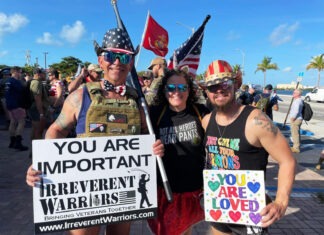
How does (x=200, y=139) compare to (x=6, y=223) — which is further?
(x=6, y=223)

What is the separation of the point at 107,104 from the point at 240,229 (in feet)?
4.40

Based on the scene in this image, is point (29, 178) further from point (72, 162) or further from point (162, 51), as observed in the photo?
point (162, 51)

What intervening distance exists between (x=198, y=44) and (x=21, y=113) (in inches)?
218

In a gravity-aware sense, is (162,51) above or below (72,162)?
above

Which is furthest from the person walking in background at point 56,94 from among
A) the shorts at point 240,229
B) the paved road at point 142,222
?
the shorts at point 240,229

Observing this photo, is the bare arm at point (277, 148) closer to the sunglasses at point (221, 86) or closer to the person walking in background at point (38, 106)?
the sunglasses at point (221, 86)

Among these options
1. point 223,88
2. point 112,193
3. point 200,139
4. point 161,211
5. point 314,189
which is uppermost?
point 223,88

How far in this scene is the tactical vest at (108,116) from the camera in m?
2.22

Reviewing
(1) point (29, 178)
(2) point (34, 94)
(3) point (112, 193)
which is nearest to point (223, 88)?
(3) point (112, 193)

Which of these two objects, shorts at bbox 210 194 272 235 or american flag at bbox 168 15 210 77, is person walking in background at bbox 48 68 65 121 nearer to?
american flag at bbox 168 15 210 77

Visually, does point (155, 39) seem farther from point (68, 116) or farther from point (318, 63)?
point (318, 63)

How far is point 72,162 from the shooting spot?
212 centimetres

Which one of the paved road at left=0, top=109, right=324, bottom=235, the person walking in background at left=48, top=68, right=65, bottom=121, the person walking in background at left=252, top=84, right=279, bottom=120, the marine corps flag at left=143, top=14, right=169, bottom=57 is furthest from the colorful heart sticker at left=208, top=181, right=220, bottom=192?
the person walking in background at left=252, top=84, right=279, bottom=120

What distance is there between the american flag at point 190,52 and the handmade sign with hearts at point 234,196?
2.07 meters
